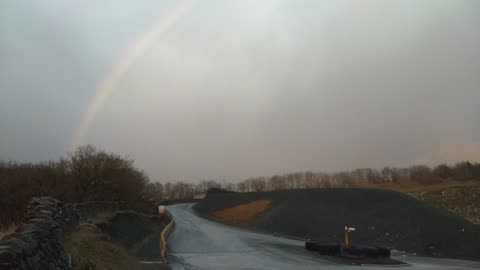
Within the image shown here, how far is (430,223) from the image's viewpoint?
4928 cm

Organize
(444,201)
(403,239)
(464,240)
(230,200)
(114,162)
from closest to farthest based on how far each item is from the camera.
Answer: (464,240) → (403,239) → (114,162) → (444,201) → (230,200)

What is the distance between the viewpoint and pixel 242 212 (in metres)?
90.4

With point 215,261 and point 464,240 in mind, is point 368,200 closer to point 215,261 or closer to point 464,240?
point 464,240

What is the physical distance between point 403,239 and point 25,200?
36.6 meters

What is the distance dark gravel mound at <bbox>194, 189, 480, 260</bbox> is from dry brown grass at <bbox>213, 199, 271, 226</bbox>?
10.5 ft

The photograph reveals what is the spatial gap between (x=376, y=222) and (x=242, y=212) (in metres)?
39.2

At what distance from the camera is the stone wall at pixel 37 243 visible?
771cm

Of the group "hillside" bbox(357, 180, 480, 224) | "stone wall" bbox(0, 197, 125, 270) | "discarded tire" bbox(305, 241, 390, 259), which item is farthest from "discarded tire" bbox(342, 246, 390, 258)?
"hillside" bbox(357, 180, 480, 224)

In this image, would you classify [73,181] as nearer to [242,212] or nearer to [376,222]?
[376,222]

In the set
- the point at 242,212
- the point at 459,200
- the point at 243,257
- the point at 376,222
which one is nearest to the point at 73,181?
the point at 243,257

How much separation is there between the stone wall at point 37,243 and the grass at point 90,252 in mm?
905

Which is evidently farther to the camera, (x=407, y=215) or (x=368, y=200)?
(x=368, y=200)

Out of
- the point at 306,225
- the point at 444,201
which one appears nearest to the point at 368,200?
the point at 306,225

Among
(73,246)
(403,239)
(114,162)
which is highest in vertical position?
(114,162)
